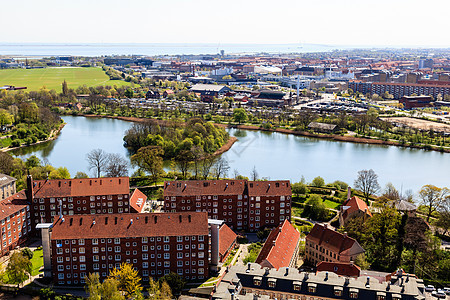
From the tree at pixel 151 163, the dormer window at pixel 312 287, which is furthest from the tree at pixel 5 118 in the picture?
the dormer window at pixel 312 287

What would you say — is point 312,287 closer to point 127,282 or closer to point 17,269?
point 127,282

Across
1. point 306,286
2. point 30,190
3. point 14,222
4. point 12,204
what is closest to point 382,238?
point 306,286

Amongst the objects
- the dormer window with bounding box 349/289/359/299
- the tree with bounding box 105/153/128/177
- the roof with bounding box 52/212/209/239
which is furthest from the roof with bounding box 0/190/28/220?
the dormer window with bounding box 349/289/359/299

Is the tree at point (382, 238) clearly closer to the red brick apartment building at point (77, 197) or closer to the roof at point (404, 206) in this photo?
the roof at point (404, 206)

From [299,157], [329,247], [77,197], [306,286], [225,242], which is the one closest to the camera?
[306,286]

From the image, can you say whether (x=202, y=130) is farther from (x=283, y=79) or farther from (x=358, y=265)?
(x=283, y=79)

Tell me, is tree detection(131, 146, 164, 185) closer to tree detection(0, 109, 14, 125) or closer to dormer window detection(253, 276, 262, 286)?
dormer window detection(253, 276, 262, 286)

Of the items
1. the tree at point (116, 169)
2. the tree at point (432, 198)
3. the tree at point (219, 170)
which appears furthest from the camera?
the tree at point (219, 170)
